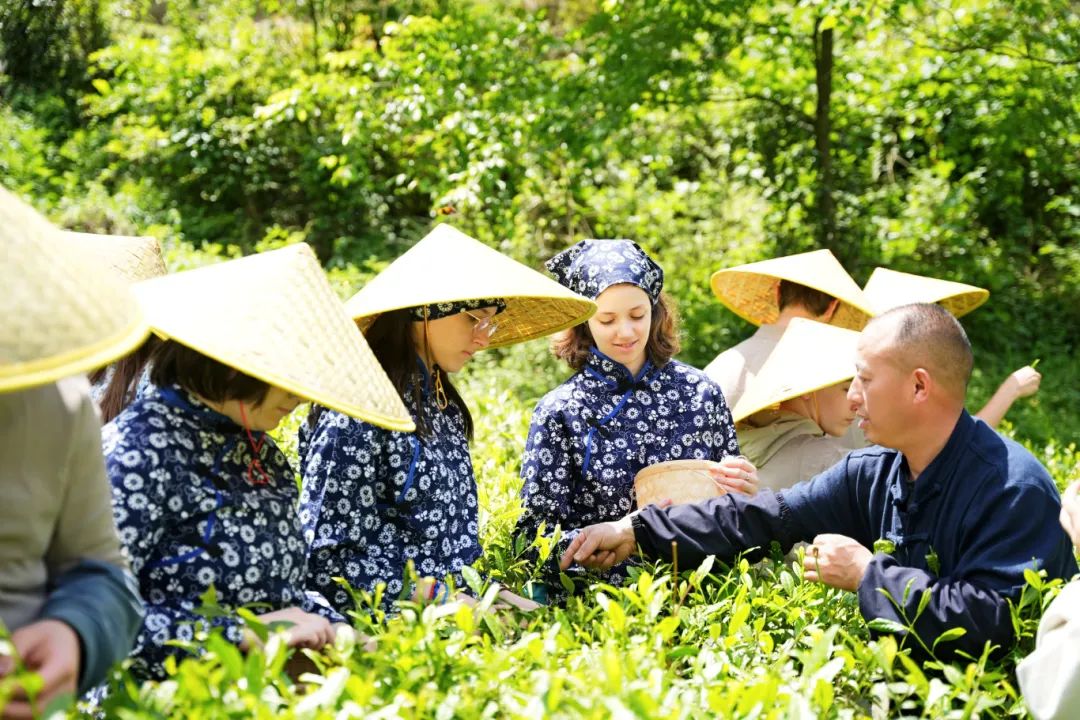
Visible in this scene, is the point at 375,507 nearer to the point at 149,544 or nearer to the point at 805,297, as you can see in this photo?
the point at 149,544

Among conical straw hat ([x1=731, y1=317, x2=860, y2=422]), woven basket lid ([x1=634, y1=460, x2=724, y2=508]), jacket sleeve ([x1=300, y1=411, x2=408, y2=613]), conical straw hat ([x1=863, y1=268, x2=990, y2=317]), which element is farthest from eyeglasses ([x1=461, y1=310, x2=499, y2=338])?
conical straw hat ([x1=863, y1=268, x2=990, y2=317])

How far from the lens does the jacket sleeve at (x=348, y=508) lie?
110 inches

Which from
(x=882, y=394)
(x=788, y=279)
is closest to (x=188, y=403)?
(x=882, y=394)

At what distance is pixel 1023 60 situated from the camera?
8180 millimetres

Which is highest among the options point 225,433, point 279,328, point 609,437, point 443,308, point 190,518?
point 279,328

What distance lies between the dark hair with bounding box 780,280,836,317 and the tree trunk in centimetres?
Answer: 479

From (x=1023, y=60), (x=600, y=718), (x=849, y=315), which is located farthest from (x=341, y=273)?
(x=600, y=718)

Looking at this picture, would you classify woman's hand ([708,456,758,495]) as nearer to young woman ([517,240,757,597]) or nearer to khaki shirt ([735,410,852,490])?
young woman ([517,240,757,597])

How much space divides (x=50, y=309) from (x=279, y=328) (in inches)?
→ 23.1

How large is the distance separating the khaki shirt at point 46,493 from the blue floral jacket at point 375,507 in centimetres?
92

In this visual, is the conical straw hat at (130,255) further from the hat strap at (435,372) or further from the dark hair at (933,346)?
the dark hair at (933,346)

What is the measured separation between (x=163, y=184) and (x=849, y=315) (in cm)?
1038

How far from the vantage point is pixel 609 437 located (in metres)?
3.69

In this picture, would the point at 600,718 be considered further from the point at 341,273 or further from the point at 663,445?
the point at 341,273
